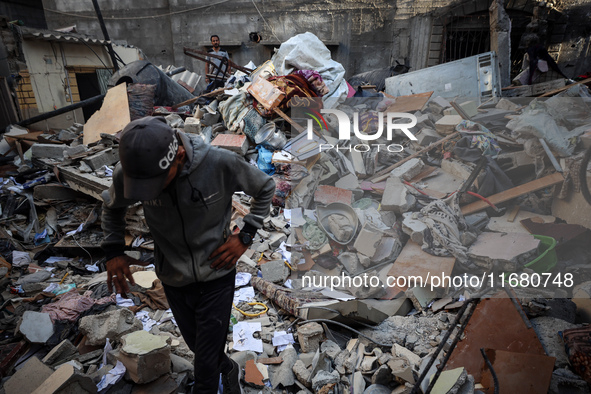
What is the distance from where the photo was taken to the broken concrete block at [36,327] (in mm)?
2770

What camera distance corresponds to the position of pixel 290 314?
10.4 ft

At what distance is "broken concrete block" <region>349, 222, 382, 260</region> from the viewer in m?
3.96

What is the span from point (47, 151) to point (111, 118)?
3.98 ft

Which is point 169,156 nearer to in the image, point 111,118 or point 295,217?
point 295,217

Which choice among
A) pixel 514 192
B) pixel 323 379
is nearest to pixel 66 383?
pixel 323 379

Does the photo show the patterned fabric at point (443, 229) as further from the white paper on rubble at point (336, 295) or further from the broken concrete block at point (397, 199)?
the white paper on rubble at point (336, 295)

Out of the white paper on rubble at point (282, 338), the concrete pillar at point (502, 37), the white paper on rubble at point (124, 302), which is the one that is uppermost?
the concrete pillar at point (502, 37)

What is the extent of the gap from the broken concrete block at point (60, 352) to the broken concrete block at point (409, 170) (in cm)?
433

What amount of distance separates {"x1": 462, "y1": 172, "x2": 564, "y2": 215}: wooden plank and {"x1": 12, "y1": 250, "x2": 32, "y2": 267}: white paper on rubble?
5.57 meters

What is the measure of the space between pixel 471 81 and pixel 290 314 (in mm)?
7109

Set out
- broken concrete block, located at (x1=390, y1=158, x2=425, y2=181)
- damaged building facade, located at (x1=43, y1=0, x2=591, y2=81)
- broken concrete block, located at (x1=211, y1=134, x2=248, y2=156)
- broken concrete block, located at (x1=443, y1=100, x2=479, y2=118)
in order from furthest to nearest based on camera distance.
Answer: damaged building facade, located at (x1=43, y1=0, x2=591, y2=81)
broken concrete block, located at (x1=443, y1=100, x2=479, y2=118)
broken concrete block, located at (x1=211, y1=134, x2=248, y2=156)
broken concrete block, located at (x1=390, y1=158, x2=425, y2=181)

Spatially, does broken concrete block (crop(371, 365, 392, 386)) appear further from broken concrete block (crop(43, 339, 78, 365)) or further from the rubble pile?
broken concrete block (crop(43, 339, 78, 365))

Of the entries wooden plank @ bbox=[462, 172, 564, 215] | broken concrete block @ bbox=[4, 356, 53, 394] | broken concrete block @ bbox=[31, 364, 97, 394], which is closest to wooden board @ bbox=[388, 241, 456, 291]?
wooden plank @ bbox=[462, 172, 564, 215]

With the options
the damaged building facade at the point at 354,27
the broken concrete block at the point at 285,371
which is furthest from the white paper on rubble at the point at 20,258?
the damaged building facade at the point at 354,27
